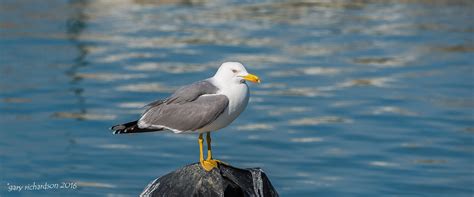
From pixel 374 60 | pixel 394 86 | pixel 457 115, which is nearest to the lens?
pixel 457 115

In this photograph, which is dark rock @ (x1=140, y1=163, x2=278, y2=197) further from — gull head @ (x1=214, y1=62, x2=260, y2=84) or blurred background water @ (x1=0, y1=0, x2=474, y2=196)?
blurred background water @ (x1=0, y1=0, x2=474, y2=196)

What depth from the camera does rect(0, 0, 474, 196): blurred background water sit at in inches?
528

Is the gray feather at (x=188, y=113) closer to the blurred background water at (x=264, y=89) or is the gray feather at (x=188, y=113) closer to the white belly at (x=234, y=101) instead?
the white belly at (x=234, y=101)

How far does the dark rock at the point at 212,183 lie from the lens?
7.65m

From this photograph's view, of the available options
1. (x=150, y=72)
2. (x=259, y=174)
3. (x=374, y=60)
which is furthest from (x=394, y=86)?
(x=259, y=174)

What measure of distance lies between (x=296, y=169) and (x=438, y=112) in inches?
136

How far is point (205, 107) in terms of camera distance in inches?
315

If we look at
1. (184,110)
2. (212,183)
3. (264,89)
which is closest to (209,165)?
(212,183)

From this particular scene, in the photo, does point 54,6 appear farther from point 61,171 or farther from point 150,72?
point 61,171

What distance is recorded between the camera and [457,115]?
1577 cm

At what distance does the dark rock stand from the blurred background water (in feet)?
15.6

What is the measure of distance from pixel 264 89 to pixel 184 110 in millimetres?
8856

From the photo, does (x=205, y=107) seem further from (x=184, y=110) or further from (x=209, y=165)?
(x=209, y=165)

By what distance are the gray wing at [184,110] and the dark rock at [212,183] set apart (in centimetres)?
43
